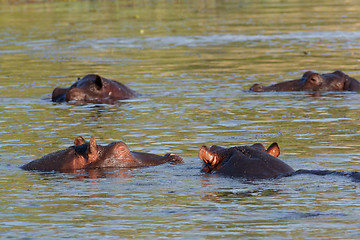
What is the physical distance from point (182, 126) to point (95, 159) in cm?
361

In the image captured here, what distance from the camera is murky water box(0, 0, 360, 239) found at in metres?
7.81

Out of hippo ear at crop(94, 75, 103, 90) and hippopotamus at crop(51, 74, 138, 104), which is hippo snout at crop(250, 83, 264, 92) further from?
hippo ear at crop(94, 75, 103, 90)

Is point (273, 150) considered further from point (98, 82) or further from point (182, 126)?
point (98, 82)

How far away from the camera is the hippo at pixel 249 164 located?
364 inches

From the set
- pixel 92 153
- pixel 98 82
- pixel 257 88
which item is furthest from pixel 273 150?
pixel 98 82

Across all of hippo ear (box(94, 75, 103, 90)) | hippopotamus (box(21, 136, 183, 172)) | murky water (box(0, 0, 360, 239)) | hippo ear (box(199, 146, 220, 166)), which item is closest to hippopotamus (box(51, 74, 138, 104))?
hippo ear (box(94, 75, 103, 90))

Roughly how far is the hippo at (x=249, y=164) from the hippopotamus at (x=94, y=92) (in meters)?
7.89

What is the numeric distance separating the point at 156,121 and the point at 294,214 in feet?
22.6

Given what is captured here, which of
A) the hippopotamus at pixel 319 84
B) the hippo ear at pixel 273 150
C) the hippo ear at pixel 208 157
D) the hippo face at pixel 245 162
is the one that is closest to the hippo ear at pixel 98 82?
the hippopotamus at pixel 319 84

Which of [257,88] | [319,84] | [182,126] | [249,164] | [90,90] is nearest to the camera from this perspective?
[249,164]

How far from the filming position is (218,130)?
13398 millimetres

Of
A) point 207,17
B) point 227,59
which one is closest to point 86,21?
point 207,17

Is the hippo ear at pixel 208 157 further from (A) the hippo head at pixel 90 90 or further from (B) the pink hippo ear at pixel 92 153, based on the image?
(A) the hippo head at pixel 90 90

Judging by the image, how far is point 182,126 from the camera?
13852mm
